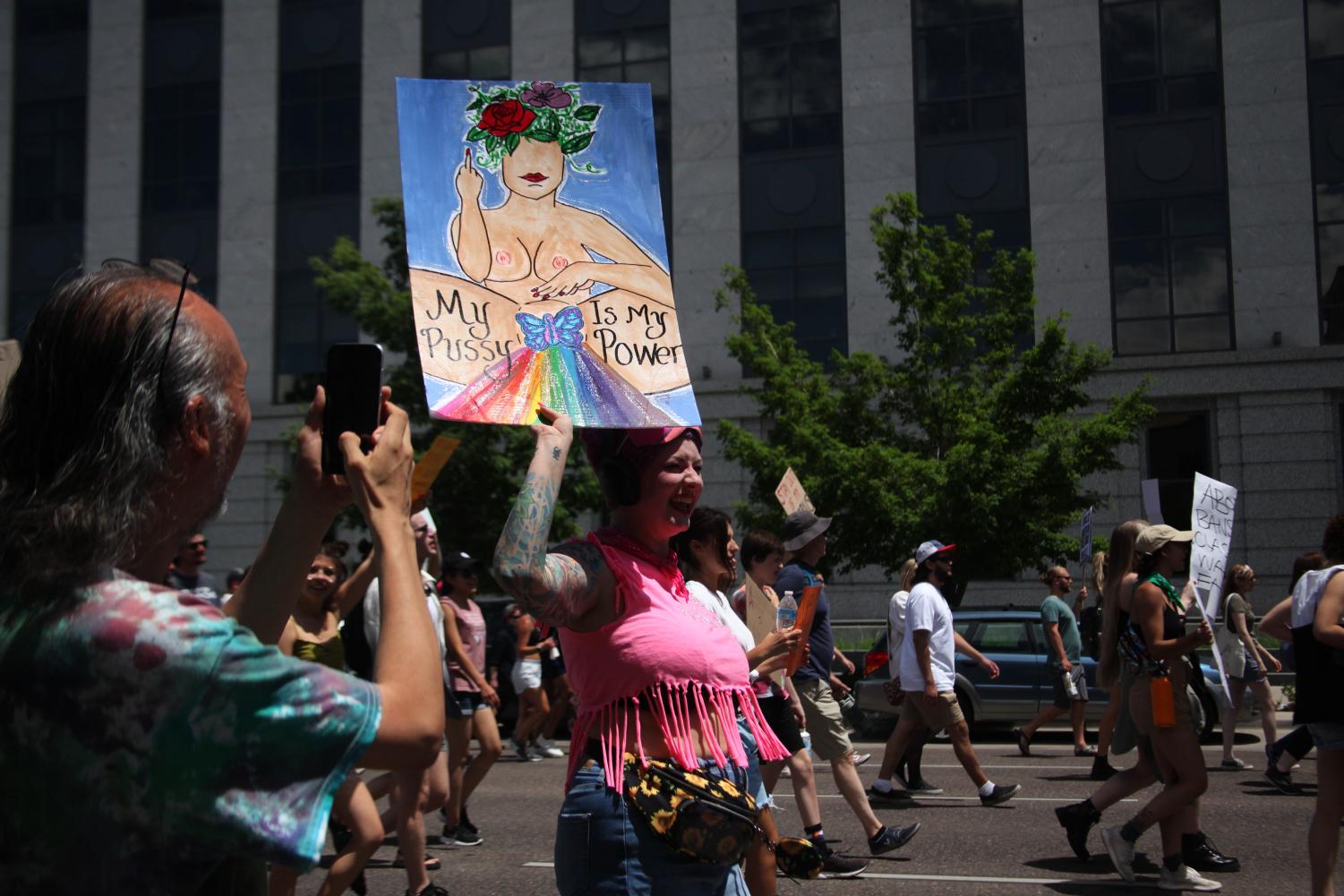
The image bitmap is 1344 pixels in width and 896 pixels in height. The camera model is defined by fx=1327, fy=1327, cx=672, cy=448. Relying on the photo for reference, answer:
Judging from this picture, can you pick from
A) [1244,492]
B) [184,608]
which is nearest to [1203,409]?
[1244,492]

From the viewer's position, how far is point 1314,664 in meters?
5.77

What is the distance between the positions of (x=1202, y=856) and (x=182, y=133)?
30.8 meters

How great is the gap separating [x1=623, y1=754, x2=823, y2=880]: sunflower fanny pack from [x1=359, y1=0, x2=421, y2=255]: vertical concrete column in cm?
2847

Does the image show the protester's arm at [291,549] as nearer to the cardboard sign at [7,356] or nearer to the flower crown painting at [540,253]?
the flower crown painting at [540,253]

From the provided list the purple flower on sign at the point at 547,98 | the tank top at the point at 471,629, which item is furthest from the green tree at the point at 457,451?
the purple flower on sign at the point at 547,98

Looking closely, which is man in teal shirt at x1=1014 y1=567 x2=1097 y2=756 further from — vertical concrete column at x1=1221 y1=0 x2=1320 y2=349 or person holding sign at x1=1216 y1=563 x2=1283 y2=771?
vertical concrete column at x1=1221 y1=0 x2=1320 y2=349

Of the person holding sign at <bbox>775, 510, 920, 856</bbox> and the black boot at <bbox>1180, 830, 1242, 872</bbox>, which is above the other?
the person holding sign at <bbox>775, 510, 920, 856</bbox>

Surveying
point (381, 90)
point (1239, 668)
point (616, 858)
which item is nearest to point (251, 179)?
point (381, 90)

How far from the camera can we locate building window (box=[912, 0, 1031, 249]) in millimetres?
27625

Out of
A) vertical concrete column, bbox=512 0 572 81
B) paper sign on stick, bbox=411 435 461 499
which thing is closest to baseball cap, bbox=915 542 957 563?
paper sign on stick, bbox=411 435 461 499

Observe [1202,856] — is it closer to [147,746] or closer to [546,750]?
[147,746]

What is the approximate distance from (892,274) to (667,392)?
1918cm

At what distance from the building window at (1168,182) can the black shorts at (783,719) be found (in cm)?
2186

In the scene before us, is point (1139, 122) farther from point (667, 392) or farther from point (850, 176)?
point (667, 392)
